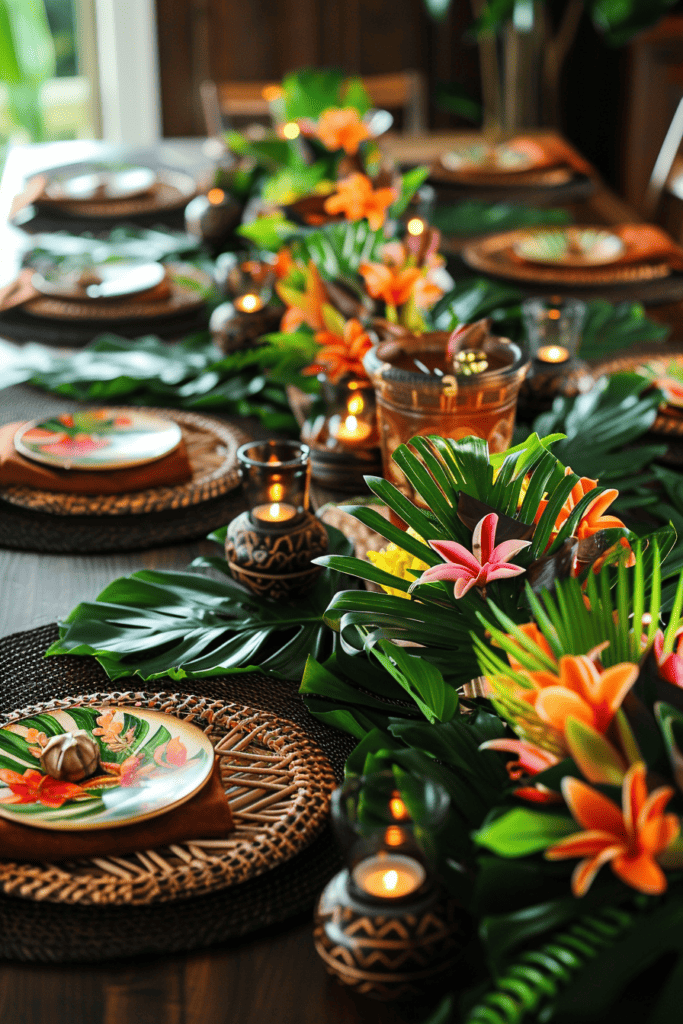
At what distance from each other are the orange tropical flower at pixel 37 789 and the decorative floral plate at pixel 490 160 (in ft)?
6.59

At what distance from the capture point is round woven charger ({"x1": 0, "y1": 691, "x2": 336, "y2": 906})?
0.57 meters

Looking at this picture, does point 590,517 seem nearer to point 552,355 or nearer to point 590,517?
point 590,517

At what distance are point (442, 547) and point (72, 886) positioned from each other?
298 millimetres

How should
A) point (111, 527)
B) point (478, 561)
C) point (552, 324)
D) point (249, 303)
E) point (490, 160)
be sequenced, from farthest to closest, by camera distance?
point (490, 160) → point (249, 303) → point (552, 324) → point (111, 527) → point (478, 561)

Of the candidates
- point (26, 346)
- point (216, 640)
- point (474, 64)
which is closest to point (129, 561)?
point (216, 640)

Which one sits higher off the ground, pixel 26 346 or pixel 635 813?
pixel 635 813

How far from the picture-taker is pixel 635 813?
1.52ft

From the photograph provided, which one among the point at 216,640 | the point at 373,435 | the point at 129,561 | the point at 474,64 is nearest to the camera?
the point at 216,640

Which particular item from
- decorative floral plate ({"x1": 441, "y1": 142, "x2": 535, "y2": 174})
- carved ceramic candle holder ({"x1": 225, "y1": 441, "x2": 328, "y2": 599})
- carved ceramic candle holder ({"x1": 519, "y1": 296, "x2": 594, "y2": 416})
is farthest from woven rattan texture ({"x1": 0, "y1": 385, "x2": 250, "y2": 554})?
decorative floral plate ({"x1": 441, "y1": 142, "x2": 535, "y2": 174})

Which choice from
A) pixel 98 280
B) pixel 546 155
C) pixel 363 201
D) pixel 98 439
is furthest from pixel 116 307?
pixel 546 155

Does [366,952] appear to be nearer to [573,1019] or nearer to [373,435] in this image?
[573,1019]

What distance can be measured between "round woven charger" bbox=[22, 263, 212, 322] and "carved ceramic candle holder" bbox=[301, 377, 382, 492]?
0.58 meters

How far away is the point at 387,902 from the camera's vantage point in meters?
0.50

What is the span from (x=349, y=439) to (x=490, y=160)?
1.53m
